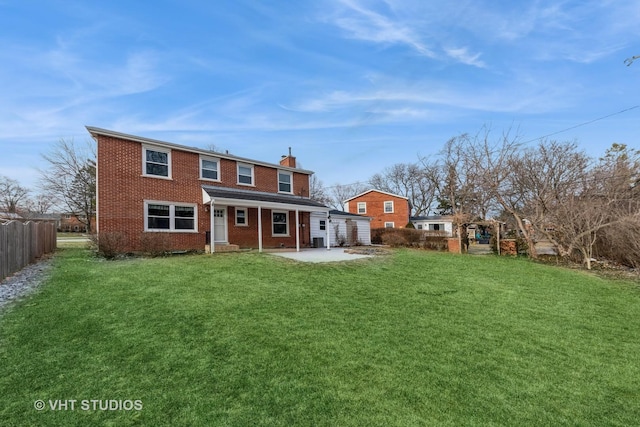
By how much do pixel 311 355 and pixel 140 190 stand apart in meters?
12.7

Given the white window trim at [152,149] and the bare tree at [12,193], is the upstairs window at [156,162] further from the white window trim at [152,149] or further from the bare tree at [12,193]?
the bare tree at [12,193]

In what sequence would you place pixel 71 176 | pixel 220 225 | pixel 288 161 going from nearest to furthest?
pixel 220 225 < pixel 288 161 < pixel 71 176

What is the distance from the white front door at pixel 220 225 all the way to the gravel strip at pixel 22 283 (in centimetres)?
667

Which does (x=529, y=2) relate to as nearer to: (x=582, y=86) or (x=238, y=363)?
(x=582, y=86)

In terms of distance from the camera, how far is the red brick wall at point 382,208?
36453mm

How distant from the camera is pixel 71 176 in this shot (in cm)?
2675

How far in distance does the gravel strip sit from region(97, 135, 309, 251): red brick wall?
3.64 metres

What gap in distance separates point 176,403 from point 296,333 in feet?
6.43

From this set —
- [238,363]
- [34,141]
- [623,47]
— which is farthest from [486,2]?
[34,141]

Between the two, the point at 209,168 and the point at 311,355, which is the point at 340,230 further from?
the point at 311,355

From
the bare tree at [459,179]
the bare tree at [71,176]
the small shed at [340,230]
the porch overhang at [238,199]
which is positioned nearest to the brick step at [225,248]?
the porch overhang at [238,199]

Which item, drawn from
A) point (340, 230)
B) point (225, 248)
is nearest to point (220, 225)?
point (225, 248)

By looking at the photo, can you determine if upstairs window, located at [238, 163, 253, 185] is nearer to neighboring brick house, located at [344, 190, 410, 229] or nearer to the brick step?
the brick step

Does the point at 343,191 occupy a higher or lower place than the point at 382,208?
higher
